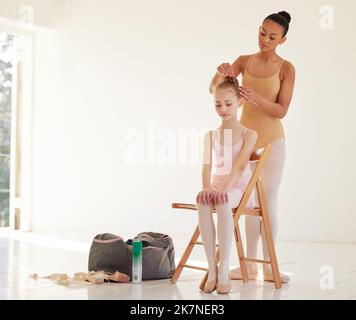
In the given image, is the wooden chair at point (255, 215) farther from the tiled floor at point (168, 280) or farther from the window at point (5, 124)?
the window at point (5, 124)

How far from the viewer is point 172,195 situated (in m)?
7.21

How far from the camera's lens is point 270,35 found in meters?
3.71

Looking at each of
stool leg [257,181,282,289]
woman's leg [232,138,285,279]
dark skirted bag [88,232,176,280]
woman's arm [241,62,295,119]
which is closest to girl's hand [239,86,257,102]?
woman's arm [241,62,295,119]

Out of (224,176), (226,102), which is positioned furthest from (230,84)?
(224,176)

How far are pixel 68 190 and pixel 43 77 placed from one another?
135 cm

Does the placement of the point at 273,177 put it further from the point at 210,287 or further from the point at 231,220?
the point at 210,287

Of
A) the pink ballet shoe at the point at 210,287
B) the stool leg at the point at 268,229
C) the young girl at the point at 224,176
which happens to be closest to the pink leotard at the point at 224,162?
the young girl at the point at 224,176

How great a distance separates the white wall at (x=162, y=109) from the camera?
639cm

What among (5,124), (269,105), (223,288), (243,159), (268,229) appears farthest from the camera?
(5,124)

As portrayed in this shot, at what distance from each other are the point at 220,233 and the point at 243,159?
39 cm

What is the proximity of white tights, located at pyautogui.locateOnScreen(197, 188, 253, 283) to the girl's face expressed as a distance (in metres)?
0.44

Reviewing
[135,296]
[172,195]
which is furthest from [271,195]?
[172,195]

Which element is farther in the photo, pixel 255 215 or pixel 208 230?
pixel 255 215

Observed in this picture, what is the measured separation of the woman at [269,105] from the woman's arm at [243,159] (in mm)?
285
